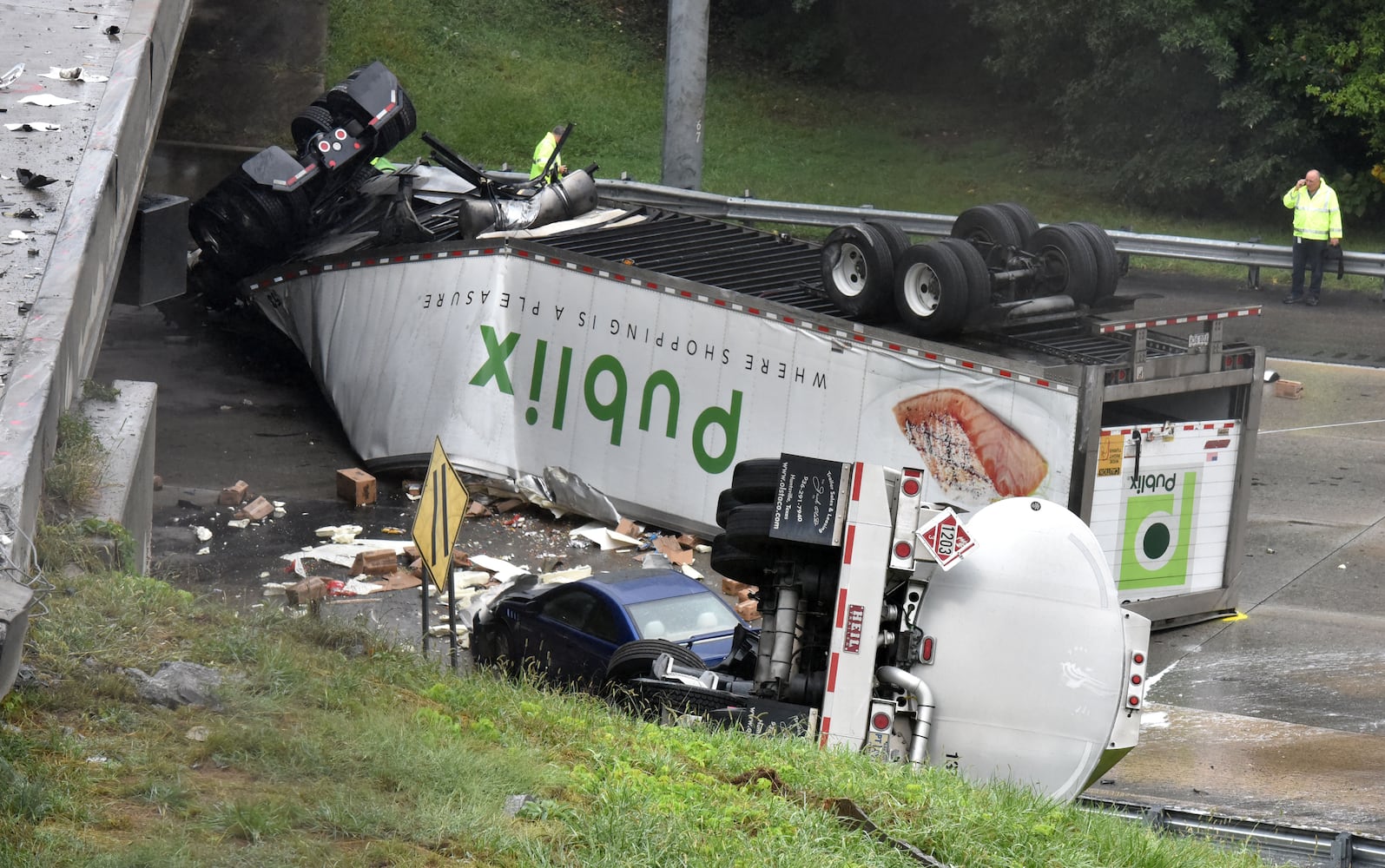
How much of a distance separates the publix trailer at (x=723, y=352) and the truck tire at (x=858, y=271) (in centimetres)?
3

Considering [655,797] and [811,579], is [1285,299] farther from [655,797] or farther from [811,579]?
[655,797]

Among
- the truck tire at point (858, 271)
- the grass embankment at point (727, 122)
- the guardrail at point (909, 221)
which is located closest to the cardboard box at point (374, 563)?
the truck tire at point (858, 271)

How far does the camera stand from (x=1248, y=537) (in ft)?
46.3

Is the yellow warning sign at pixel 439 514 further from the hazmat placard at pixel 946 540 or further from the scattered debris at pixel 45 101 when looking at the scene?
the scattered debris at pixel 45 101

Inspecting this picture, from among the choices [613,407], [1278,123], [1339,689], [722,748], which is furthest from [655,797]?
[1278,123]

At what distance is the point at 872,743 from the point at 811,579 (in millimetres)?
929

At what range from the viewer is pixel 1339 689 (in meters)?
10.9

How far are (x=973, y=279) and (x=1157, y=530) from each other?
7.98ft

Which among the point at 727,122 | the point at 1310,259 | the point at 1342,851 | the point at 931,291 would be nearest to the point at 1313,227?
the point at 1310,259

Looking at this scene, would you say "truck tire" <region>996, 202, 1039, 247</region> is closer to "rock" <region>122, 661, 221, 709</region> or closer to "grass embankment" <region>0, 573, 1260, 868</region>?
"grass embankment" <region>0, 573, 1260, 868</region>

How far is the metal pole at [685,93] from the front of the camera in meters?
21.5

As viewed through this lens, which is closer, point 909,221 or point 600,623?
point 600,623

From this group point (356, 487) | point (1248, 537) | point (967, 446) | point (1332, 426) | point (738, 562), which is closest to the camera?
point (738, 562)

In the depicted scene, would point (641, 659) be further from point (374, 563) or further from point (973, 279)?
point (973, 279)
